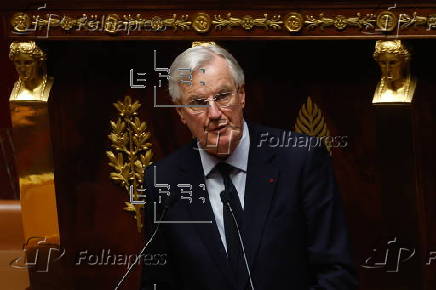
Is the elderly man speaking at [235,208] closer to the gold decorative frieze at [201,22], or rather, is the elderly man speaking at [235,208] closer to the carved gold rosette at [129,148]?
the gold decorative frieze at [201,22]

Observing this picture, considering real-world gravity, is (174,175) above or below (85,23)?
below

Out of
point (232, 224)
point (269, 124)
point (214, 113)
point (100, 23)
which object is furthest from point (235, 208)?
point (100, 23)

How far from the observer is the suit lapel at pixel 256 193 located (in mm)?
1717

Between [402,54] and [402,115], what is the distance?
102mm

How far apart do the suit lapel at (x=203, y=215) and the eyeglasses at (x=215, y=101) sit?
0.10 metres

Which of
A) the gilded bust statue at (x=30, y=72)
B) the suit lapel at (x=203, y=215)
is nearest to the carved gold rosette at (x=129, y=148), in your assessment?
the gilded bust statue at (x=30, y=72)

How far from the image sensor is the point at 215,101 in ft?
5.70

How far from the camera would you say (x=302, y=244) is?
67.8 inches

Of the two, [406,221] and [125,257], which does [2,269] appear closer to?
[125,257]

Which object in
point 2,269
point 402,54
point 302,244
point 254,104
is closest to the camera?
point 302,244

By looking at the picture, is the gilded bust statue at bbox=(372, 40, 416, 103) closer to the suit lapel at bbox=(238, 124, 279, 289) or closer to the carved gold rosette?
the suit lapel at bbox=(238, 124, 279, 289)

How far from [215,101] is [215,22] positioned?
246 mm

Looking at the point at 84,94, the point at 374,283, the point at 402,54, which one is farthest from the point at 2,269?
the point at 402,54

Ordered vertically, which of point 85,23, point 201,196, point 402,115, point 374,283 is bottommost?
point 374,283
